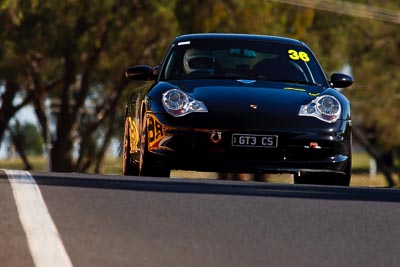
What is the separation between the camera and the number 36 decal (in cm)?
1549

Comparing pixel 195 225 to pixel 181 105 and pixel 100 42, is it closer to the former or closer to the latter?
pixel 181 105

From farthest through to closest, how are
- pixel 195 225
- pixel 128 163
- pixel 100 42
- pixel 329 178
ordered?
1. pixel 100 42
2. pixel 128 163
3. pixel 329 178
4. pixel 195 225

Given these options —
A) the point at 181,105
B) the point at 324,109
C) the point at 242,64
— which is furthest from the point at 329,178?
the point at 181,105

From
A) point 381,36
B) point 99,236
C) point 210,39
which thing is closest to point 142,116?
point 210,39

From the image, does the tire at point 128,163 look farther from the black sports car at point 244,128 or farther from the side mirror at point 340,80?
the side mirror at point 340,80

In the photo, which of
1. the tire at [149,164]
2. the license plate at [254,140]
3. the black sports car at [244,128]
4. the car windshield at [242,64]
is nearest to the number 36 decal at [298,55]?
the car windshield at [242,64]

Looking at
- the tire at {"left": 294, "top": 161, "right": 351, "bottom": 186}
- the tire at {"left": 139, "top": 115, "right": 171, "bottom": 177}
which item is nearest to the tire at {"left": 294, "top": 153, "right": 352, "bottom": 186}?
the tire at {"left": 294, "top": 161, "right": 351, "bottom": 186}

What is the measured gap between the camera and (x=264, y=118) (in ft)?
45.1

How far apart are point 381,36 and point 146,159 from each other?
1824 inches

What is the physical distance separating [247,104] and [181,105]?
62cm

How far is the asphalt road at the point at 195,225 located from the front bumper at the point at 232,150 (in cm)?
165

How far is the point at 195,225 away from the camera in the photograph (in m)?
8.94

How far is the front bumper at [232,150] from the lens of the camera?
13648 mm

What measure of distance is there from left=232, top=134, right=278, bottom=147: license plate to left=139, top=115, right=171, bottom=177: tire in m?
0.72
